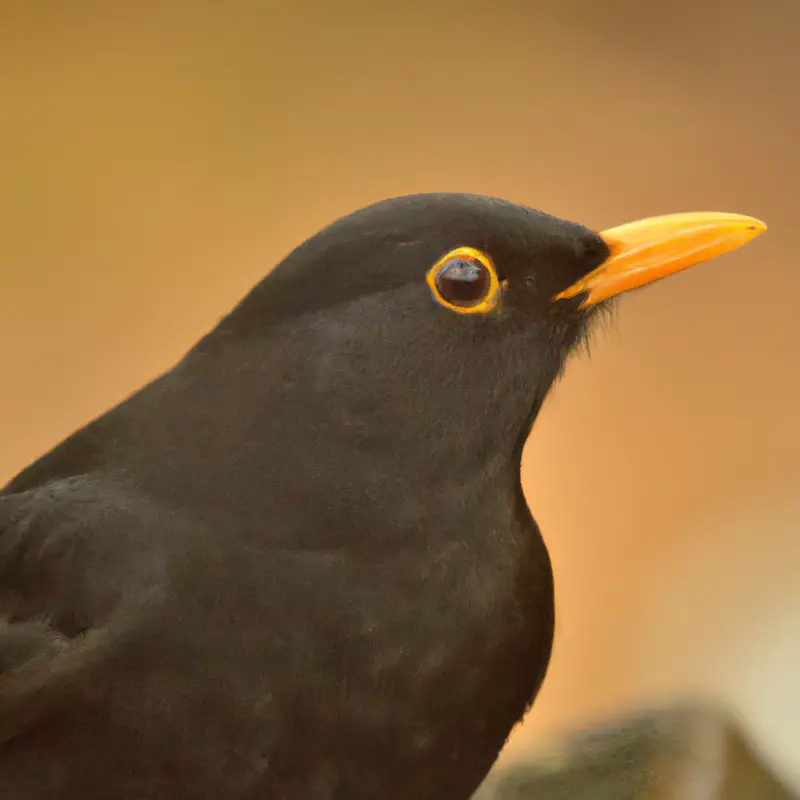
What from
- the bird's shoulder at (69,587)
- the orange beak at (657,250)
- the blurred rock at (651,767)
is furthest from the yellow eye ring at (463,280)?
the blurred rock at (651,767)

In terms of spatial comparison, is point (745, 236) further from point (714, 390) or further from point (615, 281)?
point (714, 390)

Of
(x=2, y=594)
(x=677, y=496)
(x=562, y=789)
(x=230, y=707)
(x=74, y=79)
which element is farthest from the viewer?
(x=677, y=496)

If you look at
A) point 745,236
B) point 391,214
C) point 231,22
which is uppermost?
point 231,22

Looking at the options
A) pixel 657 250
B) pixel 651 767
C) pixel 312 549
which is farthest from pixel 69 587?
pixel 651 767

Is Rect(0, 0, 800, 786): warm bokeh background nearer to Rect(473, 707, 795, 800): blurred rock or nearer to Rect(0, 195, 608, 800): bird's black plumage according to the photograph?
Rect(473, 707, 795, 800): blurred rock

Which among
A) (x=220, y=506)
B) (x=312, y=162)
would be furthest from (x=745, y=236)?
(x=312, y=162)

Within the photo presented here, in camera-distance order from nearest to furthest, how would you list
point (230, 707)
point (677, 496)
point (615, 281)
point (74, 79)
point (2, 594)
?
point (230, 707) → point (2, 594) → point (615, 281) → point (74, 79) → point (677, 496)

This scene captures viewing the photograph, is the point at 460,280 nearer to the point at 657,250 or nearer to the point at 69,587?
the point at 657,250
